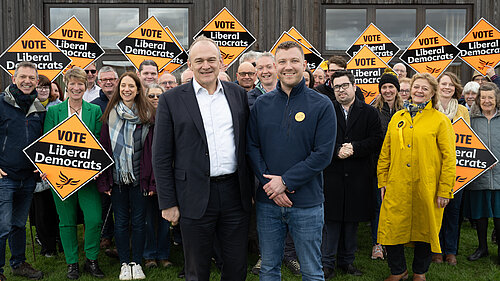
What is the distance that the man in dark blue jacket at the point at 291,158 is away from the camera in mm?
3113

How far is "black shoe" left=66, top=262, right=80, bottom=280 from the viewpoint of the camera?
4.84 meters

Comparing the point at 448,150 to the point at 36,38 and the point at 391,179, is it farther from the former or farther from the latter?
the point at 36,38

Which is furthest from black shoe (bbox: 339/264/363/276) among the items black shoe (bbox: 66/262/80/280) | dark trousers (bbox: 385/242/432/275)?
black shoe (bbox: 66/262/80/280)

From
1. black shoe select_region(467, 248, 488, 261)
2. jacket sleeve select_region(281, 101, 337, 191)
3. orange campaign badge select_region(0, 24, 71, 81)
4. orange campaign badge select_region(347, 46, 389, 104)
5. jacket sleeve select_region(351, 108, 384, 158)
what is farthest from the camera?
orange campaign badge select_region(347, 46, 389, 104)

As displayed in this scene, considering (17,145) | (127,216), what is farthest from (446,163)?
(17,145)

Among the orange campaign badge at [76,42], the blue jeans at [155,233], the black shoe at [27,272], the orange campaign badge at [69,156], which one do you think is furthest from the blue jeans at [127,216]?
the orange campaign badge at [76,42]

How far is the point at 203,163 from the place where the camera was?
309 centimetres

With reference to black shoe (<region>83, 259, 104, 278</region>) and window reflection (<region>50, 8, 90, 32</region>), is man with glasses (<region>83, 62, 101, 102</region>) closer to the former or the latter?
black shoe (<region>83, 259, 104, 278</region>)

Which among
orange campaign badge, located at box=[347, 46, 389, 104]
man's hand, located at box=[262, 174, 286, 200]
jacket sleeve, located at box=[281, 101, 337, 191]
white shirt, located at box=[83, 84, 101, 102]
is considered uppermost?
orange campaign badge, located at box=[347, 46, 389, 104]

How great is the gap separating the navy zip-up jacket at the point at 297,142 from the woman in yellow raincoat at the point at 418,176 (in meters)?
1.51

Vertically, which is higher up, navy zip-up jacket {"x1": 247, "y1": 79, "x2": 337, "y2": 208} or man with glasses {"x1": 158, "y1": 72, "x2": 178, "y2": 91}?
man with glasses {"x1": 158, "y1": 72, "x2": 178, "y2": 91}

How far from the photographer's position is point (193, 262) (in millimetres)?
3217

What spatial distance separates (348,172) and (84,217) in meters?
2.86

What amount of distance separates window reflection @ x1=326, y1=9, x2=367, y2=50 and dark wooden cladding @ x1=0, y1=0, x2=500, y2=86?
→ 182 mm
